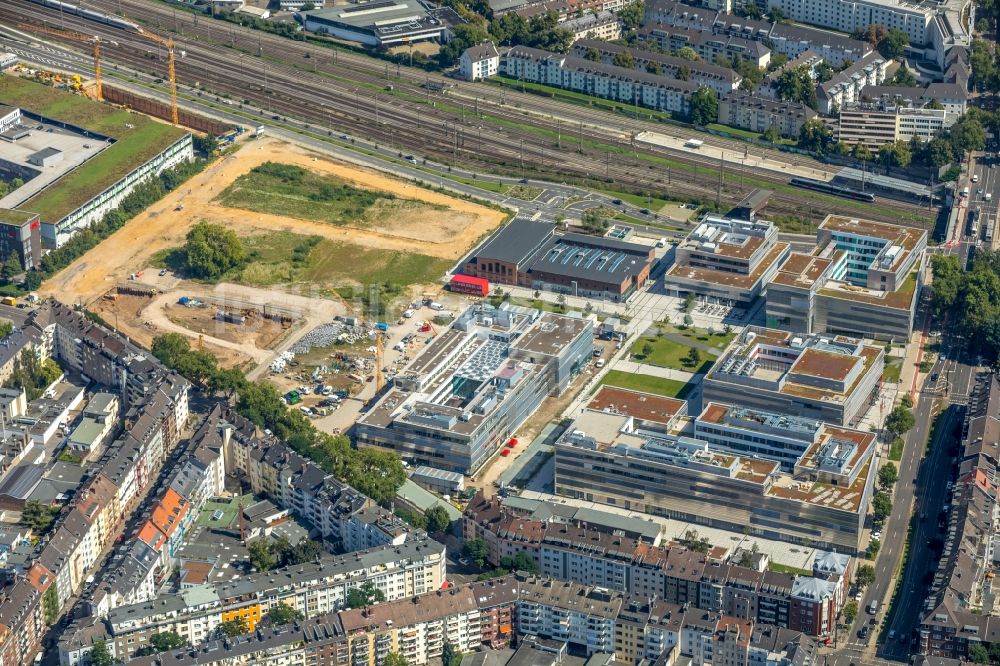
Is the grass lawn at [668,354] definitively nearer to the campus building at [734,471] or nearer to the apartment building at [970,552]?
the campus building at [734,471]

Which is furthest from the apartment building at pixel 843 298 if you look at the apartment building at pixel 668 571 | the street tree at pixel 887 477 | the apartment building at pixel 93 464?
the apartment building at pixel 93 464

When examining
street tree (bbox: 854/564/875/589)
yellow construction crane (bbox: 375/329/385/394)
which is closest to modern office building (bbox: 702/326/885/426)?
street tree (bbox: 854/564/875/589)

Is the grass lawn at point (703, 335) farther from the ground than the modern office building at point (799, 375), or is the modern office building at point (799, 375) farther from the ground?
the modern office building at point (799, 375)

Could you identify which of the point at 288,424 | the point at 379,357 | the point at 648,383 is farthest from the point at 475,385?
the point at 648,383

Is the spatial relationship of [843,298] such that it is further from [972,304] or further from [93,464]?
[93,464]

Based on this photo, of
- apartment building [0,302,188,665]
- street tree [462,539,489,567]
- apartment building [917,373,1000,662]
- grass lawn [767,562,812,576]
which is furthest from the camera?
street tree [462,539,489,567]

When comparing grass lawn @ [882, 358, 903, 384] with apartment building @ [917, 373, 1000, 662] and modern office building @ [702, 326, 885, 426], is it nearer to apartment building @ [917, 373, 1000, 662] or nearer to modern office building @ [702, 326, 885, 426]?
modern office building @ [702, 326, 885, 426]

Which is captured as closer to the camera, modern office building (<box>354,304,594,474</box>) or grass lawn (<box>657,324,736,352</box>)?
modern office building (<box>354,304,594,474</box>)
